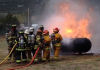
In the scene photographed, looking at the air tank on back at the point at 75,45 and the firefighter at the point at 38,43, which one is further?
the air tank on back at the point at 75,45

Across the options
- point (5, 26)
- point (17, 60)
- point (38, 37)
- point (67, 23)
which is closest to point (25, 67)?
point (17, 60)

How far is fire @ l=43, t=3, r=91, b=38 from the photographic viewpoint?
19.6 metres

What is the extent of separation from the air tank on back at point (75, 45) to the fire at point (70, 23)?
7.51 ft

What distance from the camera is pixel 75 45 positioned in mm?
16672

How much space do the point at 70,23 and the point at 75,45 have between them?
3974mm

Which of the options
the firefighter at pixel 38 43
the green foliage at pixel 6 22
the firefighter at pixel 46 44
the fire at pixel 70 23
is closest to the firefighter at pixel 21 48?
the firefighter at pixel 38 43

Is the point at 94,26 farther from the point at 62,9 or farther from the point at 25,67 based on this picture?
the point at 25,67

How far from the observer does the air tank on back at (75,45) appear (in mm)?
16656

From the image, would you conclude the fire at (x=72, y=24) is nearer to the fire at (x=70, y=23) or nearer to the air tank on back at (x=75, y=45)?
the fire at (x=70, y=23)

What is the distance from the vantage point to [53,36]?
14.5 metres

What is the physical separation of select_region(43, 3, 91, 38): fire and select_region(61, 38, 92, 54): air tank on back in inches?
90.1

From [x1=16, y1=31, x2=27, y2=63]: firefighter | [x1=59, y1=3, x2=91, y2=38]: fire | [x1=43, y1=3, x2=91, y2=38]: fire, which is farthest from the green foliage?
[x1=16, y1=31, x2=27, y2=63]: firefighter

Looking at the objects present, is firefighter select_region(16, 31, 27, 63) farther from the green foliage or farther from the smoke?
the green foliage

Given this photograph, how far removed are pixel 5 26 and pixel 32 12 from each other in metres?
10.2
